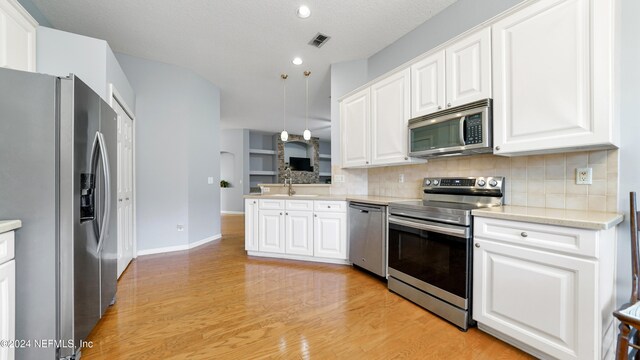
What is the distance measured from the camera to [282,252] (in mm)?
3465

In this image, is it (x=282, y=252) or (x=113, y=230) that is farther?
(x=282, y=252)

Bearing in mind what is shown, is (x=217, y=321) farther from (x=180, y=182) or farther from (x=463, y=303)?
(x=180, y=182)

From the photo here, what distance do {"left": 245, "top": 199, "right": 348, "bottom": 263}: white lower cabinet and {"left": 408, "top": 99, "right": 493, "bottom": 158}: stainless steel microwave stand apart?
1180 mm

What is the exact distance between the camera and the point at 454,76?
221 centimetres

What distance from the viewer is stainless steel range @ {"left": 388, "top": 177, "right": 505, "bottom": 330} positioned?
1870 mm

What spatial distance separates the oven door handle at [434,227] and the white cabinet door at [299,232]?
3.86ft

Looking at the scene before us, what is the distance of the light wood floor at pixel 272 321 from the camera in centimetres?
163

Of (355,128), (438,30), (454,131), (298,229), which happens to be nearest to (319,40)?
(355,128)

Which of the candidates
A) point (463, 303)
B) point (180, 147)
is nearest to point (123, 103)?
point (180, 147)

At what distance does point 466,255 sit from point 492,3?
2185 mm

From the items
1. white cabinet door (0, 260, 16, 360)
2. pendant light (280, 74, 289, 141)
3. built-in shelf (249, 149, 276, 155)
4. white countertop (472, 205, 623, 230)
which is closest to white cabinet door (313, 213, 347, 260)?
white countertop (472, 205, 623, 230)

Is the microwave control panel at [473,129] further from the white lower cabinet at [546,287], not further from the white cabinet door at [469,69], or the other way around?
the white lower cabinet at [546,287]

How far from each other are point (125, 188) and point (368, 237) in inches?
115

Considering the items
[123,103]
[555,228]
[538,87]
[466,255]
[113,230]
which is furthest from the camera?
[123,103]
